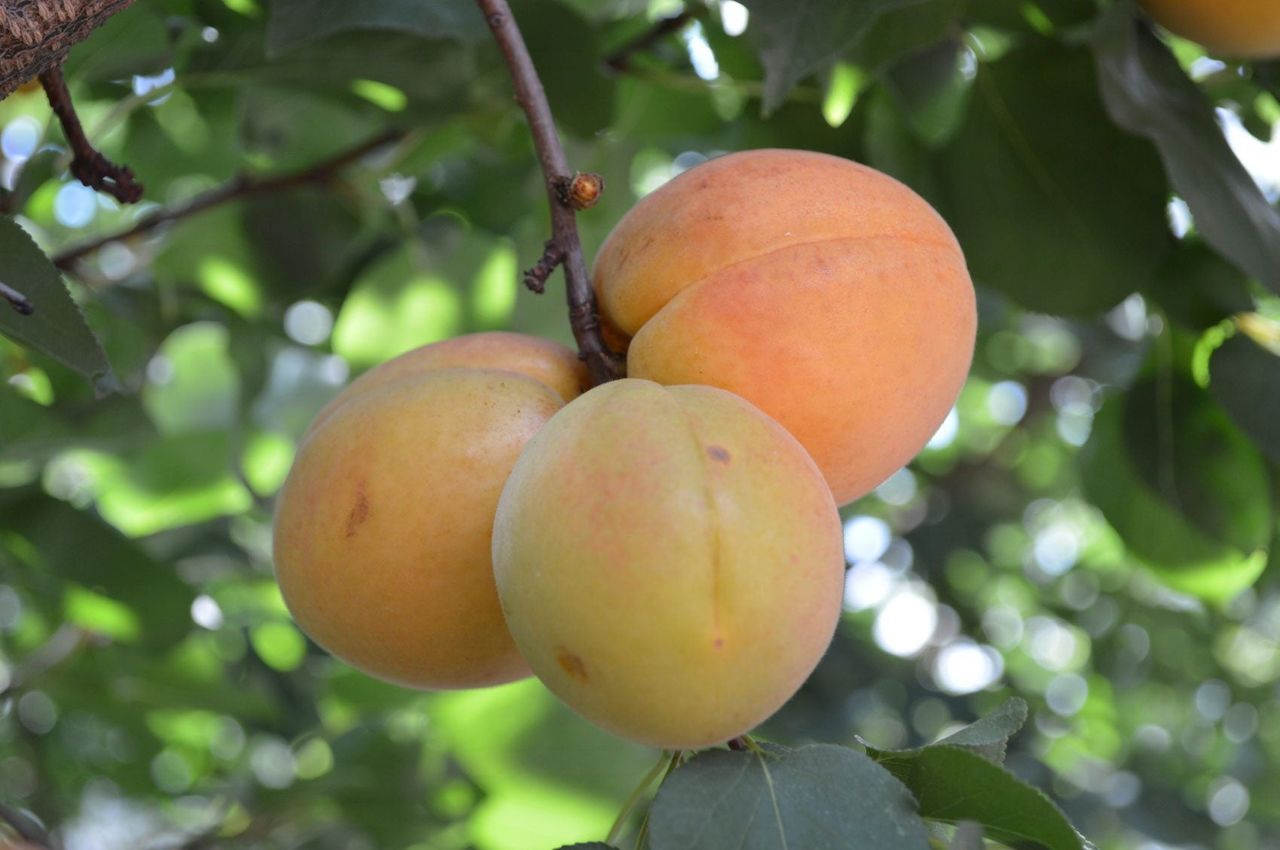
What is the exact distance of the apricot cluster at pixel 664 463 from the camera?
0.65 metres

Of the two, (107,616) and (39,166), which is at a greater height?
(39,166)

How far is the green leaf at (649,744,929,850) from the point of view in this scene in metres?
0.68

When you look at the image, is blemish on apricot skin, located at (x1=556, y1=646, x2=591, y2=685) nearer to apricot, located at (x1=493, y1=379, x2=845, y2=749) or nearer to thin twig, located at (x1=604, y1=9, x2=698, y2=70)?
apricot, located at (x1=493, y1=379, x2=845, y2=749)

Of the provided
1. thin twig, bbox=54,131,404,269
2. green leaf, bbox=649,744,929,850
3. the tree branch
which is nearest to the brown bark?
the tree branch

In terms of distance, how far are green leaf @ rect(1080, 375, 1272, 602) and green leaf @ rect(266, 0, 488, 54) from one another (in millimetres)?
931

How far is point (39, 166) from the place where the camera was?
4.71ft

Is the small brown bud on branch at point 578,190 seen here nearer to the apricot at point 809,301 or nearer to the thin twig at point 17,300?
the apricot at point 809,301

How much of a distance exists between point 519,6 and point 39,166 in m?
0.60

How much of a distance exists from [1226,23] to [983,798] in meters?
0.80

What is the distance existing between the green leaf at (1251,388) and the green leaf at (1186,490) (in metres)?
0.15

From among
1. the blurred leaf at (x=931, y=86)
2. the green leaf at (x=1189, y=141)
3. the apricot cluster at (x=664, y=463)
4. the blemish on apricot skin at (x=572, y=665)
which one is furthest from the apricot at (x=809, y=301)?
the blurred leaf at (x=931, y=86)

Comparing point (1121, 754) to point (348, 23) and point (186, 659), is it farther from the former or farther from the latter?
point (348, 23)

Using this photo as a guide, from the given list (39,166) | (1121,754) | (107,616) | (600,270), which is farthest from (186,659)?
(1121,754)

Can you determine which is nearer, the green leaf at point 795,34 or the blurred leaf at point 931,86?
the green leaf at point 795,34
